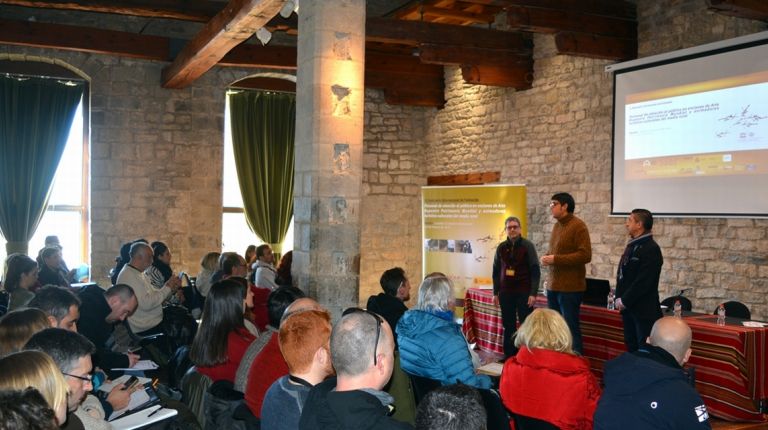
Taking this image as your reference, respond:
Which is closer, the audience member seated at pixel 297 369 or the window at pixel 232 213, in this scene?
the audience member seated at pixel 297 369

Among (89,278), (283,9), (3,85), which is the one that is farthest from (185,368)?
(3,85)

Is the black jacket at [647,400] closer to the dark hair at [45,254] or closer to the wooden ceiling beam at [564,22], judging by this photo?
the wooden ceiling beam at [564,22]

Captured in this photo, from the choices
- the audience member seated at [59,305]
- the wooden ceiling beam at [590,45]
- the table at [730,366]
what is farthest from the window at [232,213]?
the audience member seated at [59,305]

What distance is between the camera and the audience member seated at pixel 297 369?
2.50 m

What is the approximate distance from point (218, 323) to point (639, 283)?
323 cm

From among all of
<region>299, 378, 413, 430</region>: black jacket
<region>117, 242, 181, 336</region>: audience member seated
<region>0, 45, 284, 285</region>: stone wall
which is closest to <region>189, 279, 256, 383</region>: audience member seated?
<region>299, 378, 413, 430</region>: black jacket

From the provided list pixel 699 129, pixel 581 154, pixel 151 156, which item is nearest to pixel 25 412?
pixel 699 129

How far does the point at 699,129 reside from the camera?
707 centimetres

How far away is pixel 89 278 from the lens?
984cm

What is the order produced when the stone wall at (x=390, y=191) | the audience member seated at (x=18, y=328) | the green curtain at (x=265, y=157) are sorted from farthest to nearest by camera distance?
1. the stone wall at (x=390, y=191)
2. the green curtain at (x=265, y=157)
3. the audience member seated at (x=18, y=328)

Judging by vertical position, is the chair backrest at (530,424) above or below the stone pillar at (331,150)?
below

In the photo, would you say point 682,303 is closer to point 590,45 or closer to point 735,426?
point 735,426

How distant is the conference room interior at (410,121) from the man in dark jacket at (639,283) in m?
1.69

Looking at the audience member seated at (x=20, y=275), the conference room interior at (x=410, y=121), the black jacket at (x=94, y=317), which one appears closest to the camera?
the black jacket at (x=94, y=317)
